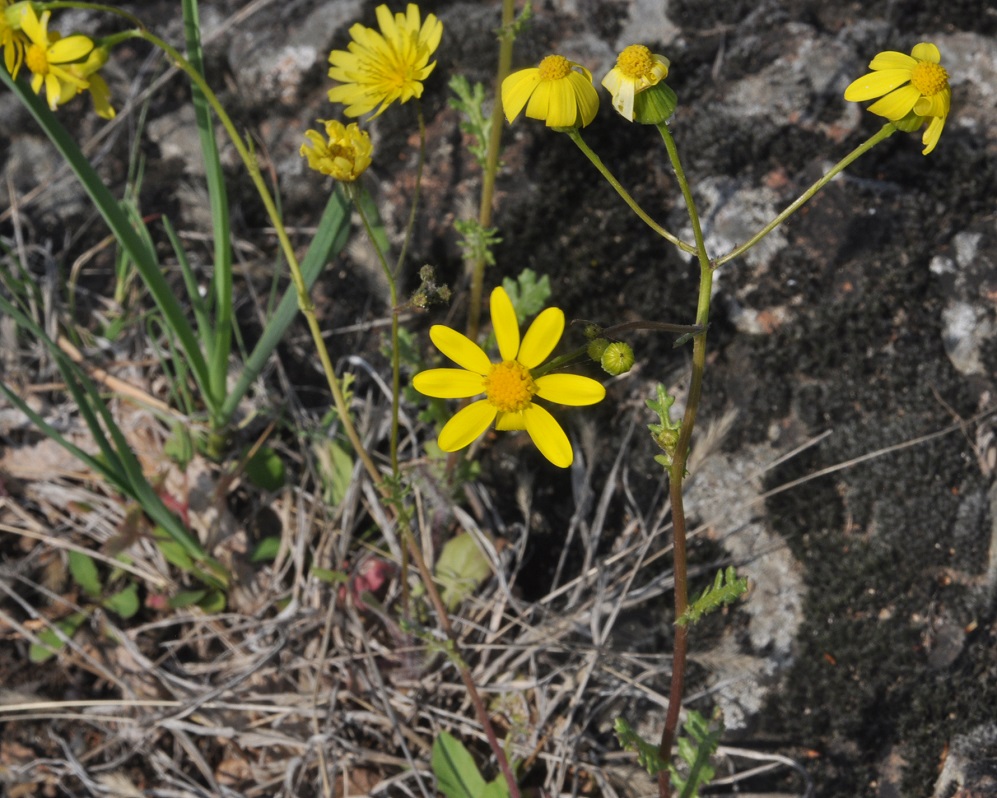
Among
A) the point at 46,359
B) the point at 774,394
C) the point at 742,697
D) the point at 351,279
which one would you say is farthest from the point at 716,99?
the point at 46,359

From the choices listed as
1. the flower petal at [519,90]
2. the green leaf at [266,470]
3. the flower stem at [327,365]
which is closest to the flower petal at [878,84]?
the flower petal at [519,90]

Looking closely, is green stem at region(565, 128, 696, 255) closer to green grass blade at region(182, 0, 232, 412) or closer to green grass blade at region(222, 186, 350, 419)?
green grass blade at region(222, 186, 350, 419)

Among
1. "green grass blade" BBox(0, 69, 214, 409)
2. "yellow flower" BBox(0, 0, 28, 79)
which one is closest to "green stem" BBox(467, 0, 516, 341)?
"green grass blade" BBox(0, 69, 214, 409)

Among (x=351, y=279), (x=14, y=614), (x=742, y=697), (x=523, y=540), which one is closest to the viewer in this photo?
(x=742, y=697)

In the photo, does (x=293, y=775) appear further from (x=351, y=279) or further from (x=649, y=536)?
(x=351, y=279)

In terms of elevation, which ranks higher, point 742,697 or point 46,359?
point 46,359

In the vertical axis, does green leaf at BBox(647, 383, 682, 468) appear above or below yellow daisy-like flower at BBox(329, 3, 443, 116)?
below

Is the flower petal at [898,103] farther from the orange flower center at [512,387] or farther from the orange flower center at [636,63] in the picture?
the orange flower center at [512,387]

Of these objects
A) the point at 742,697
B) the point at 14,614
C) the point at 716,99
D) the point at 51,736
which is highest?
the point at 716,99
